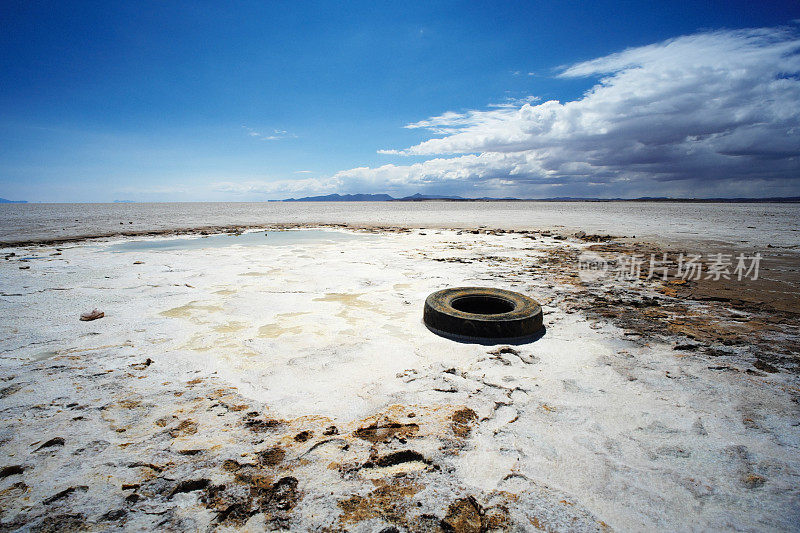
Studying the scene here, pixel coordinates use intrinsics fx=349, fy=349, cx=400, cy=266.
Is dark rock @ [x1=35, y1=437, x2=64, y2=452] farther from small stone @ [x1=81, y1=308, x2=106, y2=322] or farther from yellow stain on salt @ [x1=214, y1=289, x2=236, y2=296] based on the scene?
yellow stain on salt @ [x1=214, y1=289, x2=236, y2=296]

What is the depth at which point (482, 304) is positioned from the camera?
4336mm

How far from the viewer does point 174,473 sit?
1.75 m

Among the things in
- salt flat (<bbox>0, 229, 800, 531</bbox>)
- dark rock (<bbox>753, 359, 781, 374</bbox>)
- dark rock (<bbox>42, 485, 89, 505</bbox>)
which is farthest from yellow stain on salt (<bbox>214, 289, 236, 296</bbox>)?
dark rock (<bbox>753, 359, 781, 374</bbox>)

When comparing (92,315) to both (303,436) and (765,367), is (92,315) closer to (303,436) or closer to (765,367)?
(303,436)

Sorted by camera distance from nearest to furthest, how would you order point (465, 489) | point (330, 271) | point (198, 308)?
point (465, 489) < point (198, 308) < point (330, 271)

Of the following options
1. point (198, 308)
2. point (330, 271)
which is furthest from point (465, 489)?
point (330, 271)

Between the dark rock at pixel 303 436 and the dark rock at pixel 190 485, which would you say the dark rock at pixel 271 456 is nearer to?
the dark rock at pixel 303 436

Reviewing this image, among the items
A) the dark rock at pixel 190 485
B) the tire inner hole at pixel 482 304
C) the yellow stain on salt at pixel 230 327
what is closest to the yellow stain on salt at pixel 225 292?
the yellow stain on salt at pixel 230 327

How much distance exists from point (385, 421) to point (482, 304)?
98.2 inches

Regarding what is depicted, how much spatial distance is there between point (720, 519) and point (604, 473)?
436 millimetres

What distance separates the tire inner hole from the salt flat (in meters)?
0.52

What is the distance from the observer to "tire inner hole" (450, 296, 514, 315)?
4109 millimetres

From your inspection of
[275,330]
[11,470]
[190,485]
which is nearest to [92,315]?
[275,330]

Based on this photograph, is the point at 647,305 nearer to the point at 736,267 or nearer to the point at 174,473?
the point at 736,267
